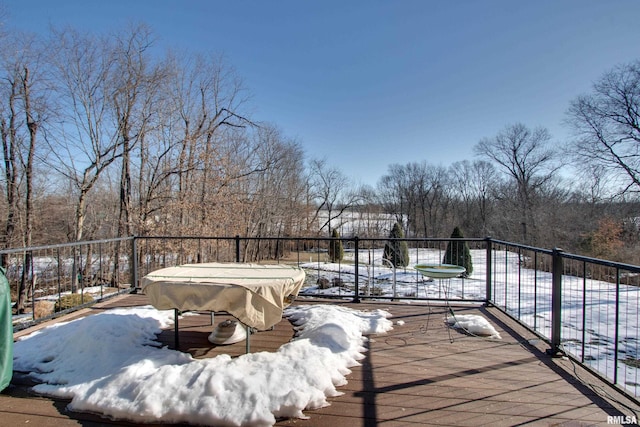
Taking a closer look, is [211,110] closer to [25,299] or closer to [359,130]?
[25,299]

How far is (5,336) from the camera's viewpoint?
6.21ft

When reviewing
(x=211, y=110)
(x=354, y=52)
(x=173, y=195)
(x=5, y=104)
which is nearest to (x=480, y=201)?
(x=354, y=52)

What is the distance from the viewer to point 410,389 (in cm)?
192

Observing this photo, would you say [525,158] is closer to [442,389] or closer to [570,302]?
[570,302]

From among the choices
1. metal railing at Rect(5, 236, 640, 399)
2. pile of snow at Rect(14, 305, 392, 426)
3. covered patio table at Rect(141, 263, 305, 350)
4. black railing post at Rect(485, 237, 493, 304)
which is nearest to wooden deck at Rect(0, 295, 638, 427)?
pile of snow at Rect(14, 305, 392, 426)

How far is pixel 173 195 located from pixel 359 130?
1336cm

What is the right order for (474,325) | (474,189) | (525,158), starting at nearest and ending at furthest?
(474,325) < (525,158) < (474,189)

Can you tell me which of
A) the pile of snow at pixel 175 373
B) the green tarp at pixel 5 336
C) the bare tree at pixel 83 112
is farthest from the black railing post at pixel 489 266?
the bare tree at pixel 83 112

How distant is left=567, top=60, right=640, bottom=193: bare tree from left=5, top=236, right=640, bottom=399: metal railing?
9.66m

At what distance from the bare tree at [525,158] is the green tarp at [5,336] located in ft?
85.2

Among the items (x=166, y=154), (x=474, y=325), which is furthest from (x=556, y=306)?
(x=166, y=154)

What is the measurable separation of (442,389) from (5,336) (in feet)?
9.16

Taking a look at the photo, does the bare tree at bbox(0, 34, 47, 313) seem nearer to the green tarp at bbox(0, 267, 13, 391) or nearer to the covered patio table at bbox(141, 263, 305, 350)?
the green tarp at bbox(0, 267, 13, 391)

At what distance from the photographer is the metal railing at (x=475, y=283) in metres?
3.16
